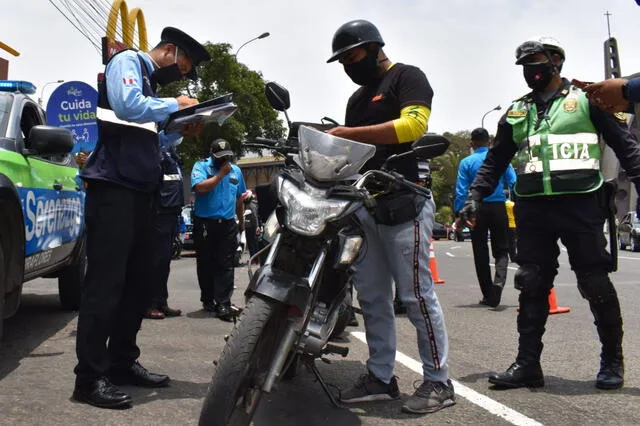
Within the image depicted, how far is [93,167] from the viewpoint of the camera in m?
3.85

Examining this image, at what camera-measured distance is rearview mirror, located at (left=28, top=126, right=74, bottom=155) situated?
4758mm

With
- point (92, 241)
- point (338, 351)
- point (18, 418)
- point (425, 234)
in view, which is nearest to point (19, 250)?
point (92, 241)

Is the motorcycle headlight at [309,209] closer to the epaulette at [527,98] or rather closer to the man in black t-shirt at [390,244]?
the man in black t-shirt at [390,244]

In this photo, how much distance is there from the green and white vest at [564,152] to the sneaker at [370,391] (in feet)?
4.71

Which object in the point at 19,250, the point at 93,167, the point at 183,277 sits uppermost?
the point at 93,167

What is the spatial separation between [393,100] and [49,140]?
2.28 metres

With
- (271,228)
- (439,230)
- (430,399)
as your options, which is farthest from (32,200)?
(439,230)

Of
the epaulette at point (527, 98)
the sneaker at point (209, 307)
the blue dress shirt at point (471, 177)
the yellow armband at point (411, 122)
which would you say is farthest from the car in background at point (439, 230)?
the yellow armband at point (411, 122)

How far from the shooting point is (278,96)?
3842mm

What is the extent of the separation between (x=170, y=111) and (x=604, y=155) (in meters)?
2.55

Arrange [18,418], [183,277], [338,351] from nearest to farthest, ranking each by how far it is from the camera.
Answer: [18,418], [338,351], [183,277]

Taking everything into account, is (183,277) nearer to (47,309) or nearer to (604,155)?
(47,309)

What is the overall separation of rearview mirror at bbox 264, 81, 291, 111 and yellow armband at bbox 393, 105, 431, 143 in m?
0.58

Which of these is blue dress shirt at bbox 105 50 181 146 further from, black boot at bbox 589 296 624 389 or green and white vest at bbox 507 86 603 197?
black boot at bbox 589 296 624 389
